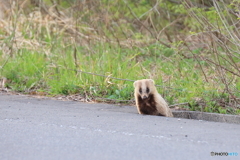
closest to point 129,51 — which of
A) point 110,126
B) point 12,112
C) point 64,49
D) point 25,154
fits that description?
point 64,49

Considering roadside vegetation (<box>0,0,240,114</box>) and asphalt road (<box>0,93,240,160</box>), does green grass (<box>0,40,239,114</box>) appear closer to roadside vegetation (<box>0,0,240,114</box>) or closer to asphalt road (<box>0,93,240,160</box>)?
roadside vegetation (<box>0,0,240,114</box>)

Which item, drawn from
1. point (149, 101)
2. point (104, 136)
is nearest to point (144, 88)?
point (149, 101)

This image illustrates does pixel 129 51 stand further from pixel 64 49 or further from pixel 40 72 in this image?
pixel 40 72

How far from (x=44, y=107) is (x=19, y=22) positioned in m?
7.31

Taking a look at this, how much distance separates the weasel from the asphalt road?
0.48 metres

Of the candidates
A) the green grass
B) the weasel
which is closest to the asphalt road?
the weasel

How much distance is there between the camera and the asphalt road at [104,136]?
16.7 feet

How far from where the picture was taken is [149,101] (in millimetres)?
8727

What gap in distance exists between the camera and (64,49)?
14.5 meters

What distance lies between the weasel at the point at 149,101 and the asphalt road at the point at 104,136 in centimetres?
48

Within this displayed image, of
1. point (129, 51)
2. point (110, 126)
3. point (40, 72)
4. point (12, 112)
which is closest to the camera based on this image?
point (110, 126)

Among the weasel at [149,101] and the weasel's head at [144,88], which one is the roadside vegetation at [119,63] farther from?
the weasel's head at [144,88]

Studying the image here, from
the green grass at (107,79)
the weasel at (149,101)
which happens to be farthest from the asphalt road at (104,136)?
the green grass at (107,79)

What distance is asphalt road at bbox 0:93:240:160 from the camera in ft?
16.7
